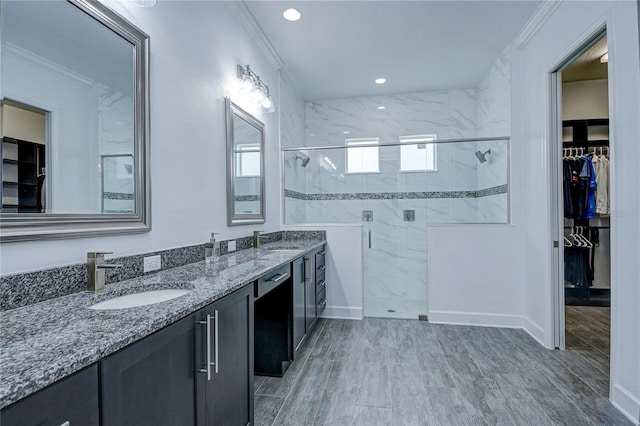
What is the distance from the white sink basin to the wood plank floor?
92 centimetres

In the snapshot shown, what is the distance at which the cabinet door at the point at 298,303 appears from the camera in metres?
2.36

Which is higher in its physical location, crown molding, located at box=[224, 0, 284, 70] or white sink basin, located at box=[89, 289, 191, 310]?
crown molding, located at box=[224, 0, 284, 70]

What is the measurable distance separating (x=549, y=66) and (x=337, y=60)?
6.53 ft

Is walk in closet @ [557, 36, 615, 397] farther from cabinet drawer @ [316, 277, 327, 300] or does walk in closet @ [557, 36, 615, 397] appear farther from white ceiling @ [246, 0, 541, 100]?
cabinet drawer @ [316, 277, 327, 300]

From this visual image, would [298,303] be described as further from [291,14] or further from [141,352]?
[291,14]

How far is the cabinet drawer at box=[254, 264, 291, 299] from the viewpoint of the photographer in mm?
1663

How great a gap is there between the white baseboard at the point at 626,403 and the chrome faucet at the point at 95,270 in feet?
8.62

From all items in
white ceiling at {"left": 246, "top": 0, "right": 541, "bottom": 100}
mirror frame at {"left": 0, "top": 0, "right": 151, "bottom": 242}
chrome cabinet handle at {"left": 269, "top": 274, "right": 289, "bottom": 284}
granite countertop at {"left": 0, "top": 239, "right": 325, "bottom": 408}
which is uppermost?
white ceiling at {"left": 246, "top": 0, "right": 541, "bottom": 100}

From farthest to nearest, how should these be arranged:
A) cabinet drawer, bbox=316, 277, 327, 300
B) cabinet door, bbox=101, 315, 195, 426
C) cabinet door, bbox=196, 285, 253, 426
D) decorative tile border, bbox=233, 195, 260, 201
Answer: cabinet drawer, bbox=316, 277, 327, 300 → decorative tile border, bbox=233, 195, 260, 201 → cabinet door, bbox=196, 285, 253, 426 → cabinet door, bbox=101, 315, 195, 426

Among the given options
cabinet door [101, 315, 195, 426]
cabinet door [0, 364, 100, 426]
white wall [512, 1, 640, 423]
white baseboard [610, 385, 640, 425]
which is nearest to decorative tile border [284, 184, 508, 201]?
white wall [512, 1, 640, 423]

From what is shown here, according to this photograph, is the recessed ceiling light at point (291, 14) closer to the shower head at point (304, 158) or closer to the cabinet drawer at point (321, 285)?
the shower head at point (304, 158)

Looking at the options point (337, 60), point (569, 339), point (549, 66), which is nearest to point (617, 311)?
point (569, 339)

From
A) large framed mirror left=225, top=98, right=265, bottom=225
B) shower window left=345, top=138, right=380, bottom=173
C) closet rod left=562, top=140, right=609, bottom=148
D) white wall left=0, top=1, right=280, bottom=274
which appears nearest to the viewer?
white wall left=0, top=1, right=280, bottom=274

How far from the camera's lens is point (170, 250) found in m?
1.79
